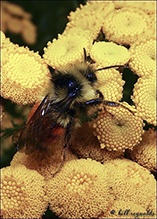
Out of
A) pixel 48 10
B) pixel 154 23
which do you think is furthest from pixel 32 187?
pixel 48 10

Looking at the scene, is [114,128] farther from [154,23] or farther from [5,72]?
[154,23]

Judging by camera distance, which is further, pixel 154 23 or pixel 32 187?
pixel 154 23

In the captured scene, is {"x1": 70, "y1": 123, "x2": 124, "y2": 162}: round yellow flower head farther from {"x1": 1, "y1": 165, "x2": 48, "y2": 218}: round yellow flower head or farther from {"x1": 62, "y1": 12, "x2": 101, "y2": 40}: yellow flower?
{"x1": 62, "y1": 12, "x2": 101, "y2": 40}: yellow flower

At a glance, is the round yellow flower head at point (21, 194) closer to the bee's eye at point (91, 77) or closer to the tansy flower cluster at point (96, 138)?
the tansy flower cluster at point (96, 138)

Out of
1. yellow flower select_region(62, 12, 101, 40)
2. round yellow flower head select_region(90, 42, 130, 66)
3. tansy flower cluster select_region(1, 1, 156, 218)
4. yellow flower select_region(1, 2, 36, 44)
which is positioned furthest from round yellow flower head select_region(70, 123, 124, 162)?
yellow flower select_region(1, 2, 36, 44)

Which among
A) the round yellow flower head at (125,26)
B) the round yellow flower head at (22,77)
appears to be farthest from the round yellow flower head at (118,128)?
the round yellow flower head at (125,26)

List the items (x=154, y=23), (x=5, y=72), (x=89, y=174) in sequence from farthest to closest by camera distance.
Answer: (x=154, y=23) < (x=5, y=72) < (x=89, y=174)
